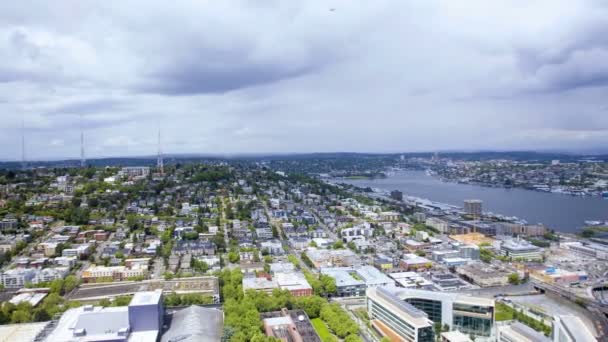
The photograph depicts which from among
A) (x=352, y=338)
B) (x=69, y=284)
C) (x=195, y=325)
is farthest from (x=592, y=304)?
(x=69, y=284)

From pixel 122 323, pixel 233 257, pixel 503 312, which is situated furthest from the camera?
pixel 233 257

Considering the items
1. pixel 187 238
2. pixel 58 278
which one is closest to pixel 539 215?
pixel 187 238

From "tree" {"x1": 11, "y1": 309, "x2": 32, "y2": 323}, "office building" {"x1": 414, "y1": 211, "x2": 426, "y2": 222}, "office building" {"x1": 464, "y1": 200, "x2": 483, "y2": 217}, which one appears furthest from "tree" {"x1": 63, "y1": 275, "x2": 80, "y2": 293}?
"office building" {"x1": 464, "y1": 200, "x2": 483, "y2": 217}

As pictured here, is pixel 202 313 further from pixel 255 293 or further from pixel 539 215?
pixel 539 215

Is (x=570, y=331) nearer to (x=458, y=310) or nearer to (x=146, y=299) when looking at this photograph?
(x=458, y=310)

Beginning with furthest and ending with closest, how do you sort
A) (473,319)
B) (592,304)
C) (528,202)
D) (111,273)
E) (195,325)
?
(528,202)
(111,273)
(592,304)
(473,319)
(195,325)

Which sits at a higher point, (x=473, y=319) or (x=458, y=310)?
(x=458, y=310)
